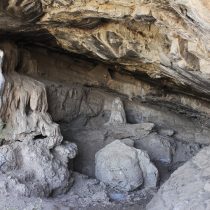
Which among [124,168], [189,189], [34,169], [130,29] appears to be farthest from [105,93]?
[189,189]

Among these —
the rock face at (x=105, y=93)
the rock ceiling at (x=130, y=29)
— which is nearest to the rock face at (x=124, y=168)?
the rock face at (x=105, y=93)

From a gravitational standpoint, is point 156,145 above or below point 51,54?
below

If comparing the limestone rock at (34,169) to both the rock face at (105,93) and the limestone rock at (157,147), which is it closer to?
the rock face at (105,93)

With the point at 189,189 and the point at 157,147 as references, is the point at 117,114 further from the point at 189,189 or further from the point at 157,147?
the point at 189,189

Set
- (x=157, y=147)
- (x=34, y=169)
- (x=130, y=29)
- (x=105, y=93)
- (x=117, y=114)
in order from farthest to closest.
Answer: (x=105, y=93)
(x=117, y=114)
(x=157, y=147)
(x=34, y=169)
(x=130, y=29)

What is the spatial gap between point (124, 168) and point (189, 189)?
2.47 m

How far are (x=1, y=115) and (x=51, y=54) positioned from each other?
10.7 ft

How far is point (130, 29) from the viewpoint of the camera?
638 centimetres

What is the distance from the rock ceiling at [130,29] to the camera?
4.89 metres

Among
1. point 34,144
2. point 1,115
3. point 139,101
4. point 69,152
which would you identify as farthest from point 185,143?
point 1,115

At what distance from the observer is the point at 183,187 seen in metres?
5.81

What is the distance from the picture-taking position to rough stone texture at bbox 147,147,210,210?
527 cm

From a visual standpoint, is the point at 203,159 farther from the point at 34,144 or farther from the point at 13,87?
the point at 13,87

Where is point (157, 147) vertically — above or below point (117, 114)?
below
